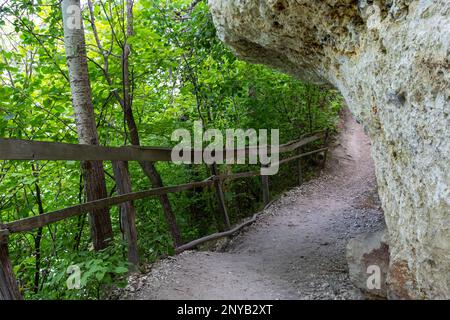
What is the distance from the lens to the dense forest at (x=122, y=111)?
4492mm

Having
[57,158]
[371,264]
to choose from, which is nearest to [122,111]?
[57,158]

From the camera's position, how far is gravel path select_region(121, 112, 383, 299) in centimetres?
333

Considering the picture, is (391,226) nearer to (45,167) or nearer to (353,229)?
(353,229)

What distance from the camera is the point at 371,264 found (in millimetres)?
3068

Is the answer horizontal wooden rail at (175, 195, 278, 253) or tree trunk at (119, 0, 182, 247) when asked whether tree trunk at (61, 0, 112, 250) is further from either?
horizontal wooden rail at (175, 195, 278, 253)

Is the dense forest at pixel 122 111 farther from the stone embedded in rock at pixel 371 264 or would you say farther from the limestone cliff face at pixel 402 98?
the limestone cliff face at pixel 402 98

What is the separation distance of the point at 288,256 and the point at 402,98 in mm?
2891

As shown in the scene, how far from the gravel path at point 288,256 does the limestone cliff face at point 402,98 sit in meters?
0.98

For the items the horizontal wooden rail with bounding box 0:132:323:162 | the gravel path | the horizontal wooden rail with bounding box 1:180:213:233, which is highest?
the horizontal wooden rail with bounding box 0:132:323:162

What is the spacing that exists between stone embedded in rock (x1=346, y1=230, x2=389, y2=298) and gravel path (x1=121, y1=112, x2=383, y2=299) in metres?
0.17

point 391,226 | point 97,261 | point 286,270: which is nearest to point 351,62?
point 391,226

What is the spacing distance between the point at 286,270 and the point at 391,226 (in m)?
1.67

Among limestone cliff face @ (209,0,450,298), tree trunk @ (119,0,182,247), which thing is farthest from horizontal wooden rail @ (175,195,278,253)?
limestone cliff face @ (209,0,450,298)

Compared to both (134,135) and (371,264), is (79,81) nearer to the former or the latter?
(134,135)
